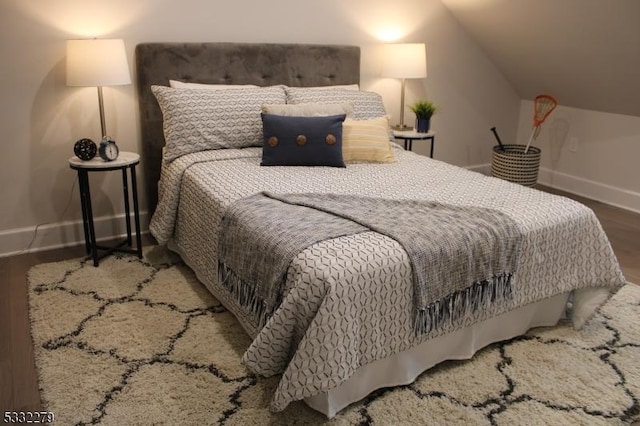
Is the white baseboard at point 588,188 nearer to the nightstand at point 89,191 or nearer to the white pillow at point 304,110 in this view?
the white pillow at point 304,110

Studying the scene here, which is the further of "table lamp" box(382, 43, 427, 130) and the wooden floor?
"table lamp" box(382, 43, 427, 130)

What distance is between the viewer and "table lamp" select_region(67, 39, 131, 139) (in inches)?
110

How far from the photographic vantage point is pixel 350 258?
5.74ft

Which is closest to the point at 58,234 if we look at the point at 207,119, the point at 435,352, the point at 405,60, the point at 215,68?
the point at 207,119

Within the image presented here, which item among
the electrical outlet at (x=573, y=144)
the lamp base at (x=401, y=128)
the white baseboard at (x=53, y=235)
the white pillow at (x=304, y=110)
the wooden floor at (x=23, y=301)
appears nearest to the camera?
the wooden floor at (x=23, y=301)

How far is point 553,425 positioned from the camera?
182 centimetres

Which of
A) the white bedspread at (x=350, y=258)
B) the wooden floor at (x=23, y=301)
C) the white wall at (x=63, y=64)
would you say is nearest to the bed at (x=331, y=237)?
the white bedspread at (x=350, y=258)

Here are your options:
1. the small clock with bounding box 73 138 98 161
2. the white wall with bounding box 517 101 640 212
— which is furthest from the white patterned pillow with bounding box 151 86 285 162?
the white wall with bounding box 517 101 640 212

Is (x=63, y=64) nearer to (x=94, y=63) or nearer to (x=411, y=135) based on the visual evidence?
(x=94, y=63)

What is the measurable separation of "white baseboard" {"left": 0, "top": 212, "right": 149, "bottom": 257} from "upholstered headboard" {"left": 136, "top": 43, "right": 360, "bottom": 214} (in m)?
0.25

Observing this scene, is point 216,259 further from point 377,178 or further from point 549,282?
point 549,282

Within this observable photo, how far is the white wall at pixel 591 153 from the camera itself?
411 cm

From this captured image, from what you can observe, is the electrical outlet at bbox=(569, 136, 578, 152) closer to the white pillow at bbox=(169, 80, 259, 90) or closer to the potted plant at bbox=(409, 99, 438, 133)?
the potted plant at bbox=(409, 99, 438, 133)

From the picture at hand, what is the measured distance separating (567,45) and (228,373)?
3.21 metres
